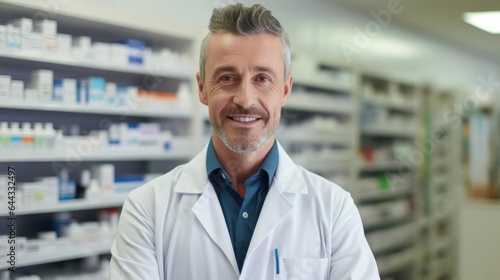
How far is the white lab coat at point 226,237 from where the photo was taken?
1135 millimetres

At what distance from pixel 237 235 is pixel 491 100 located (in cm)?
493

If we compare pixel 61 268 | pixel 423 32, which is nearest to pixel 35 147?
pixel 61 268

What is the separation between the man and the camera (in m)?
1.16

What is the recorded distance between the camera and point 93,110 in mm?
2441

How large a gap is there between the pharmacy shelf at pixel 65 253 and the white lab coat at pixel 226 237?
41.0 inches

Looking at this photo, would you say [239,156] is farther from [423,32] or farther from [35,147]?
[423,32]

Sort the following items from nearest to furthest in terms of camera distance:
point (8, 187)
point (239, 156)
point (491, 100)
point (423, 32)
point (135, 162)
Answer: point (239, 156)
point (8, 187)
point (135, 162)
point (423, 32)
point (491, 100)

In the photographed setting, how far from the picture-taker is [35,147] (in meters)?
2.16

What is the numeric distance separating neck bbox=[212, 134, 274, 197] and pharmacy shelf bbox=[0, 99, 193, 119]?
1.13 meters

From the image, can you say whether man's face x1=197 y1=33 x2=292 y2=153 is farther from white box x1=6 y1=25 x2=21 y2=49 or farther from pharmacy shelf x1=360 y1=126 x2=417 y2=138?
pharmacy shelf x1=360 y1=126 x2=417 y2=138

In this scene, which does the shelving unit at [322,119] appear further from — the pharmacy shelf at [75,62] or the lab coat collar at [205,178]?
the lab coat collar at [205,178]

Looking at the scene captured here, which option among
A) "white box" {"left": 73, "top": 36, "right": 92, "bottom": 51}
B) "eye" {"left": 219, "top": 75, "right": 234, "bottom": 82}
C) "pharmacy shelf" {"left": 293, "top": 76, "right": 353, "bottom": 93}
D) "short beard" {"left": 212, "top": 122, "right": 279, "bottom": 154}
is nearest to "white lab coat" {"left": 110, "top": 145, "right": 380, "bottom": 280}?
"short beard" {"left": 212, "top": 122, "right": 279, "bottom": 154}

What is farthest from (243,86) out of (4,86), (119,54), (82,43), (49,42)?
(119,54)

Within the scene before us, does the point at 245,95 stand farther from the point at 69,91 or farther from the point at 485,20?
the point at 485,20
